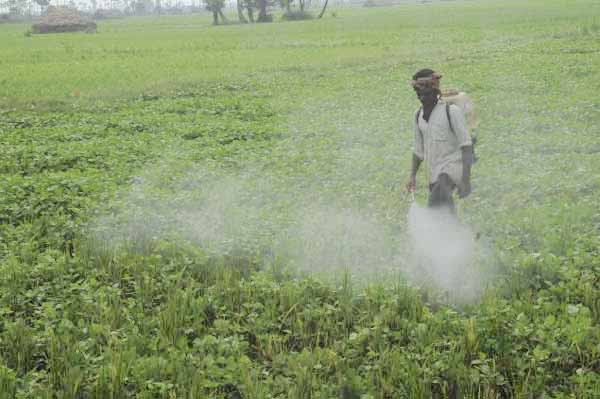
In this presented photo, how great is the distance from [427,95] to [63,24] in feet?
209

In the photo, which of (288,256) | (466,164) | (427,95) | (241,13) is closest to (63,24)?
(241,13)

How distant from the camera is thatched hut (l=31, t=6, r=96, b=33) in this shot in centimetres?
6231

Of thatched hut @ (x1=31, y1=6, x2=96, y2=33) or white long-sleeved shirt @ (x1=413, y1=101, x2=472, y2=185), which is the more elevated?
thatched hut @ (x1=31, y1=6, x2=96, y2=33)

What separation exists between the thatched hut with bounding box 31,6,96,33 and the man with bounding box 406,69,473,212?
2372 inches

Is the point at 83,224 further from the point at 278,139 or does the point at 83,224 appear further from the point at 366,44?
the point at 366,44

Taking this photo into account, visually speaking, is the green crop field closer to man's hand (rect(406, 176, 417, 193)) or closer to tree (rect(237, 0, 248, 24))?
man's hand (rect(406, 176, 417, 193))

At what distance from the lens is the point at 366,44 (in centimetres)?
3422

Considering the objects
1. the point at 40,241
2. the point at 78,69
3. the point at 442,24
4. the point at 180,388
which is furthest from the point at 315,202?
the point at 442,24

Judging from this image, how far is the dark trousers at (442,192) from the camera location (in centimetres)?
654

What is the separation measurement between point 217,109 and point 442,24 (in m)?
30.3

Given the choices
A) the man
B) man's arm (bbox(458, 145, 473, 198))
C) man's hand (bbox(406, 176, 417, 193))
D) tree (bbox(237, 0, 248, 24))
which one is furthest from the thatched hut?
man's arm (bbox(458, 145, 473, 198))

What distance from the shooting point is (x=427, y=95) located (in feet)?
20.6

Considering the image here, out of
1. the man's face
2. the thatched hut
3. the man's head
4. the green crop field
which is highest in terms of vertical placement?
the thatched hut

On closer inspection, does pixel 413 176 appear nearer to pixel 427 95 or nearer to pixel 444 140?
pixel 444 140
